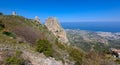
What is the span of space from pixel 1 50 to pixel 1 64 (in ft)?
4.73

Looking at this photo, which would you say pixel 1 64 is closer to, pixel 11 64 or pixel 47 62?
pixel 11 64

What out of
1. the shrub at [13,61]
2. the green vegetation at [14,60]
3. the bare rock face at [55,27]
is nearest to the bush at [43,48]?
the green vegetation at [14,60]

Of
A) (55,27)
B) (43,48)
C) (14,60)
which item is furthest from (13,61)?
(55,27)

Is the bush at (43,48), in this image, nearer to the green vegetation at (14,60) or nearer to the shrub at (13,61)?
the green vegetation at (14,60)

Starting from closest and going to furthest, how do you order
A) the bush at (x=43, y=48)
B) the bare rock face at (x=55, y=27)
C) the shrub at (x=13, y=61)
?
the shrub at (x=13, y=61)
the bush at (x=43, y=48)
the bare rock face at (x=55, y=27)

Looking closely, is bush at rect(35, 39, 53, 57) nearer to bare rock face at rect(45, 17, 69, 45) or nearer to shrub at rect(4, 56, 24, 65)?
shrub at rect(4, 56, 24, 65)

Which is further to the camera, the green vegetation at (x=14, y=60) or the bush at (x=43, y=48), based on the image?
the bush at (x=43, y=48)

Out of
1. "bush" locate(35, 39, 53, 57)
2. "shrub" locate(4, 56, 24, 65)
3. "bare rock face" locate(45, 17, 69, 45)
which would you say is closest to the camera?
"shrub" locate(4, 56, 24, 65)

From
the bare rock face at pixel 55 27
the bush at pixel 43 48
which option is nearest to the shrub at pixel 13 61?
the bush at pixel 43 48

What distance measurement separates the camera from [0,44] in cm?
1255

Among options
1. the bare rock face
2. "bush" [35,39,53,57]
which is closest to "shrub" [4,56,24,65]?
"bush" [35,39,53,57]

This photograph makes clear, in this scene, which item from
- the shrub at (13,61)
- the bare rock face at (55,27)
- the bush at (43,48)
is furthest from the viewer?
the bare rock face at (55,27)

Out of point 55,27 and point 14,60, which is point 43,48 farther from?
point 55,27

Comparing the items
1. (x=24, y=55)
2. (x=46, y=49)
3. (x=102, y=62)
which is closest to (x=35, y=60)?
(x=24, y=55)
